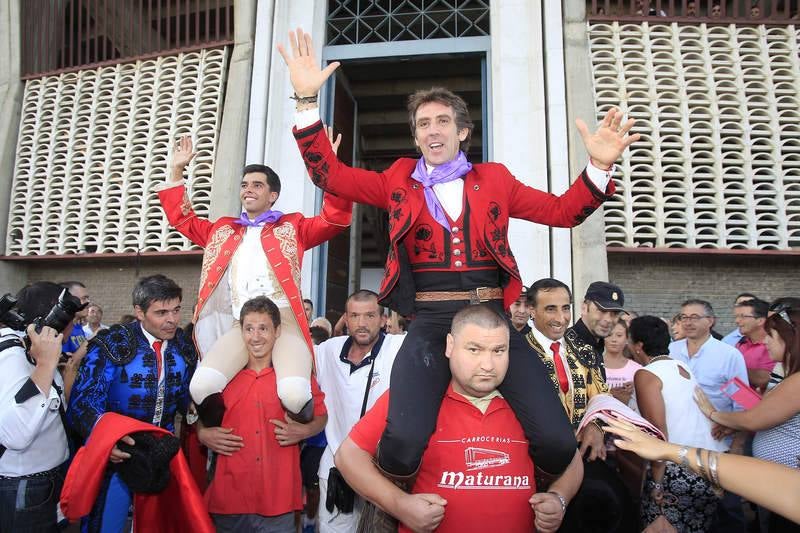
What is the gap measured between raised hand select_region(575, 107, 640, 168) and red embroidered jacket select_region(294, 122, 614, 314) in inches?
4.7

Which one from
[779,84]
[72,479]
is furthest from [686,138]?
[72,479]

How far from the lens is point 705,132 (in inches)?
292

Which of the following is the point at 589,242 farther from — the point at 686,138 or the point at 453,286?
the point at 453,286

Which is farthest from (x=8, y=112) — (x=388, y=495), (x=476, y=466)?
(x=476, y=466)

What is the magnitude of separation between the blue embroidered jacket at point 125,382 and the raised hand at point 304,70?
1739mm

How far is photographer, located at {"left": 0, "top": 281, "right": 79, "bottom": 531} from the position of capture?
2609 mm

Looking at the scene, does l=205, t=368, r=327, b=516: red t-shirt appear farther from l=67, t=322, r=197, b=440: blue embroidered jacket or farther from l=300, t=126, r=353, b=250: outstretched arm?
l=300, t=126, r=353, b=250: outstretched arm

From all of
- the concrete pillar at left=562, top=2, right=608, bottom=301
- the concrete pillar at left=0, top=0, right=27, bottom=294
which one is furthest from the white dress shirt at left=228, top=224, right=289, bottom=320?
the concrete pillar at left=0, top=0, right=27, bottom=294

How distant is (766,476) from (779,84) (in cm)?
768

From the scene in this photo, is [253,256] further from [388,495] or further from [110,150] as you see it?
[110,150]

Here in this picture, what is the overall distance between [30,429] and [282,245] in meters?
1.71

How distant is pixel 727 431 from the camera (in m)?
3.22

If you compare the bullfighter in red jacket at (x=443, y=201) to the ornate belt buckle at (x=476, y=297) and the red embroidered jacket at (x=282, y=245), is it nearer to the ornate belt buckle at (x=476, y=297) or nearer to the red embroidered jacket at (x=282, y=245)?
the ornate belt buckle at (x=476, y=297)

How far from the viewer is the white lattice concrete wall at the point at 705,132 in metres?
7.27
